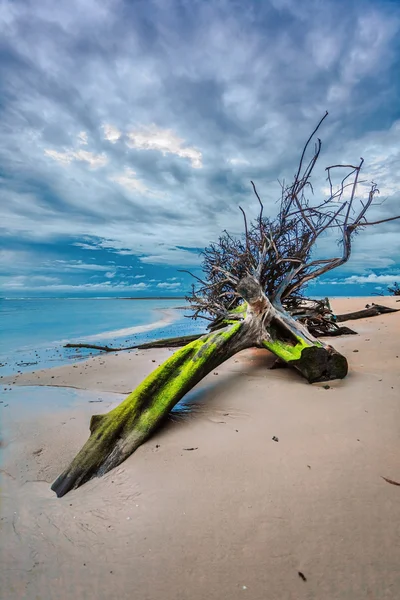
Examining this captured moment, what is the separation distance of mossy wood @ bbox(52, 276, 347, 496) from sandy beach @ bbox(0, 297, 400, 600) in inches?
6.0

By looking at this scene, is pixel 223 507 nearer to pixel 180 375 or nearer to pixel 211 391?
pixel 180 375

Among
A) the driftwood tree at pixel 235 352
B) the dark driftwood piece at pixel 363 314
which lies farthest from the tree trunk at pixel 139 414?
the dark driftwood piece at pixel 363 314

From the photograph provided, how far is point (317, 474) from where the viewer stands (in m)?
2.37

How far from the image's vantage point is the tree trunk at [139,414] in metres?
2.68

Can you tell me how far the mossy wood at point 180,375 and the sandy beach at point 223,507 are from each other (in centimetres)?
15

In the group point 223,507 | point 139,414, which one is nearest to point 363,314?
point 139,414

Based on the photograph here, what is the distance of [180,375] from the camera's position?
3643 mm

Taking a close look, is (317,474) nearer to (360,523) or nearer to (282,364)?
(360,523)

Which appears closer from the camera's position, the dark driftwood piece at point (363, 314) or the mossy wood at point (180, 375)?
the mossy wood at point (180, 375)

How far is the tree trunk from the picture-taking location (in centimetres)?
268

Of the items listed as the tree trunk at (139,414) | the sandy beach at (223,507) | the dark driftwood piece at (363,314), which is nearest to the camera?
the sandy beach at (223,507)

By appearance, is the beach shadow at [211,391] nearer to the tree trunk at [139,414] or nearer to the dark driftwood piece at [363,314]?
the tree trunk at [139,414]

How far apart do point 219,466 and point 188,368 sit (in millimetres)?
1309

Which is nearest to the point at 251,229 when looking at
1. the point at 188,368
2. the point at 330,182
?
the point at 330,182
